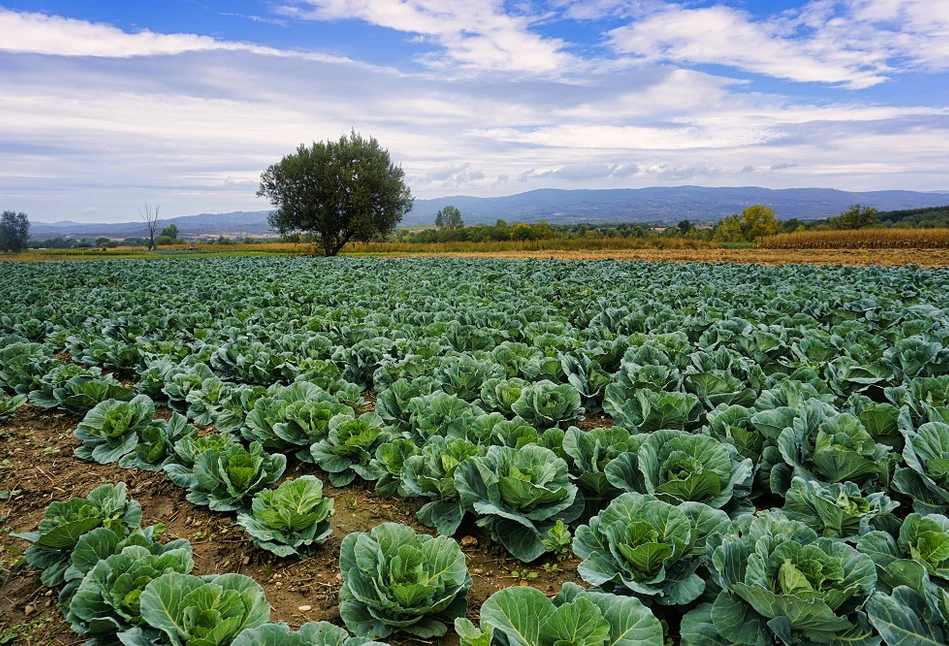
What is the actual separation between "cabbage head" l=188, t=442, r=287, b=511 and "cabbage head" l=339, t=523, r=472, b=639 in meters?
1.42

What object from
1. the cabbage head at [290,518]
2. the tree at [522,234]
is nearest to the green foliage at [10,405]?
the cabbage head at [290,518]

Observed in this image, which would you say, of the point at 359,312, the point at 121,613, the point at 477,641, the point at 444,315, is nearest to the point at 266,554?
the point at 121,613

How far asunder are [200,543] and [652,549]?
113 inches

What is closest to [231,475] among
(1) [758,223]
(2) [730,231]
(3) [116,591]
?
(3) [116,591]

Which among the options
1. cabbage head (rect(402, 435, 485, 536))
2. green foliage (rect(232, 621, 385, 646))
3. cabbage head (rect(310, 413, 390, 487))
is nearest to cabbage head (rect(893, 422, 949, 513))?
cabbage head (rect(402, 435, 485, 536))

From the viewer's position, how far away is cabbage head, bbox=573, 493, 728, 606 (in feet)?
7.13

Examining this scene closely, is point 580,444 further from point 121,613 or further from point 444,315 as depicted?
point 444,315

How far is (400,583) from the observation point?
2.32 metres

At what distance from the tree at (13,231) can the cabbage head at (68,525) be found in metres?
113

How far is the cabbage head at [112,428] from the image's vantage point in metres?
4.39

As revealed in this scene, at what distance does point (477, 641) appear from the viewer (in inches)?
70.9

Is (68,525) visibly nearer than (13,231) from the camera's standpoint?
Yes

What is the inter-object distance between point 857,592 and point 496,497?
5.51 feet

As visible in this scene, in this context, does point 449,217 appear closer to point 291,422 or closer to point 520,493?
point 291,422
